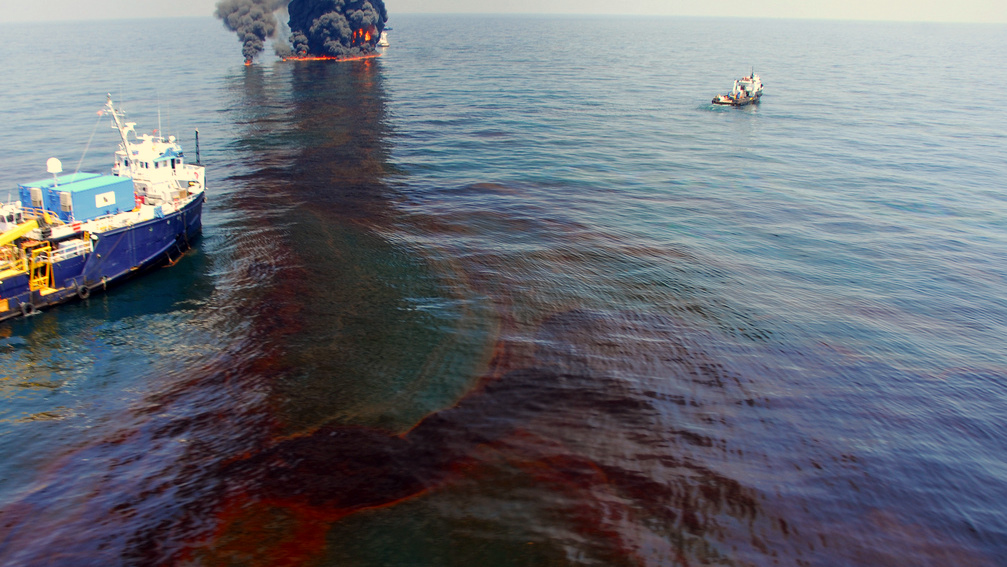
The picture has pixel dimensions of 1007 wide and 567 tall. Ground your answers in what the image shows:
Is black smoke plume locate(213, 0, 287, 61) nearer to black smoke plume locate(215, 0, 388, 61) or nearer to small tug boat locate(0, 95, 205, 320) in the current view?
black smoke plume locate(215, 0, 388, 61)

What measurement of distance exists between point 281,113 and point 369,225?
66626 millimetres

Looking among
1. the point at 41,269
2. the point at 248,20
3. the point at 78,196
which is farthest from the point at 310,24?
the point at 41,269

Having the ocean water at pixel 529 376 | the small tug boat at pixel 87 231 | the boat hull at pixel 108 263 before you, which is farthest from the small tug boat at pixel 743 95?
the boat hull at pixel 108 263

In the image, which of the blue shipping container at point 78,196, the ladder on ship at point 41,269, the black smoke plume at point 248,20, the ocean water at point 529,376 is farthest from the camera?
the black smoke plume at point 248,20

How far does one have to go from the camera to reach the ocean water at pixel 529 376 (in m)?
24.4

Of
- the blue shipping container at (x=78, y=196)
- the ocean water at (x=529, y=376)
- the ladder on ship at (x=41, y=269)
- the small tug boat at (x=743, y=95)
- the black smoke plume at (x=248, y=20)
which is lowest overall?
the ocean water at (x=529, y=376)

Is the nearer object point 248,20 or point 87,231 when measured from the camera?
point 87,231

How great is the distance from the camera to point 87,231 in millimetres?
42312

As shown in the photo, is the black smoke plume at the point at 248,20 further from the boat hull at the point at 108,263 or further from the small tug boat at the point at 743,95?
the boat hull at the point at 108,263

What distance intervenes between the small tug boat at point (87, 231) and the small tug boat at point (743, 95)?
10946cm

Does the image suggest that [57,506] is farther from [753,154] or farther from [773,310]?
[753,154]

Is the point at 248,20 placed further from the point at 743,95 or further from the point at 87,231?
the point at 87,231

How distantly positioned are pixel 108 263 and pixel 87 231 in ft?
9.21

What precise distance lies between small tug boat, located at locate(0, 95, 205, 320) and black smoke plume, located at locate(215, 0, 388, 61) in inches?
5829
